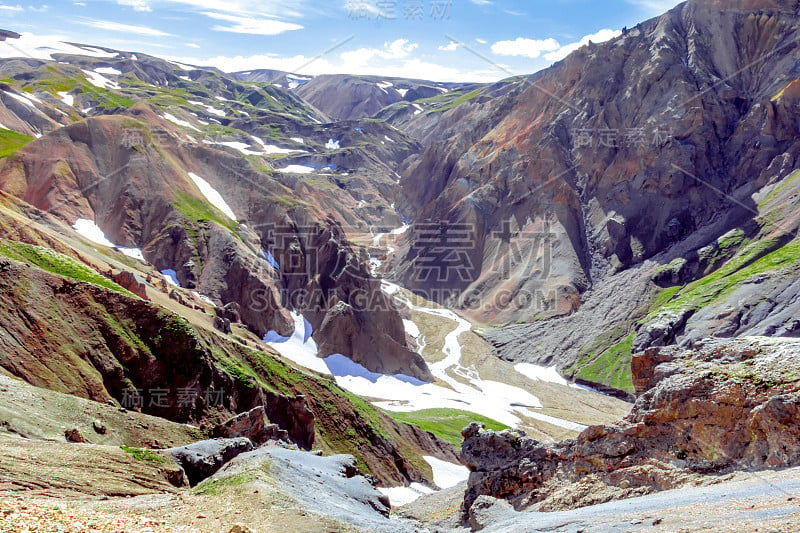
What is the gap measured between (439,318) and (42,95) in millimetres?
154390

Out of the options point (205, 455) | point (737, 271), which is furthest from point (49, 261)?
point (737, 271)

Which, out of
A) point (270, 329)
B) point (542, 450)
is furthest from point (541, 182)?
point (542, 450)

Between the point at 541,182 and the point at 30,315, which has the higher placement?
the point at 541,182

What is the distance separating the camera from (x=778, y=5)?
13238cm

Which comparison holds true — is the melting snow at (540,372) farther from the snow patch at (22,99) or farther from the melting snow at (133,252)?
the snow patch at (22,99)

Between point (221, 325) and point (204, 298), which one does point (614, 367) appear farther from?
point (204, 298)

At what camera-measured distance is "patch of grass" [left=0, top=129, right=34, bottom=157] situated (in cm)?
10393

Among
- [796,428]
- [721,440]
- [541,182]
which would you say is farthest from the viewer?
[541,182]

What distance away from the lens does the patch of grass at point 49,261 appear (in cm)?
4197

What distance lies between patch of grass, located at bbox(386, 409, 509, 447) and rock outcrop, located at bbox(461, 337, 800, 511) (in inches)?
1509

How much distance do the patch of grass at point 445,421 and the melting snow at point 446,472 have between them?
265 inches

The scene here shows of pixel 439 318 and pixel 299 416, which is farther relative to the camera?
pixel 439 318

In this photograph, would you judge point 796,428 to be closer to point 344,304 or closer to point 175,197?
point 344,304

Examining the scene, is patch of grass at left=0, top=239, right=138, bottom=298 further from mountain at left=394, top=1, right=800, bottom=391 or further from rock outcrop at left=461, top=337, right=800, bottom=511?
mountain at left=394, top=1, right=800, bottom=391
